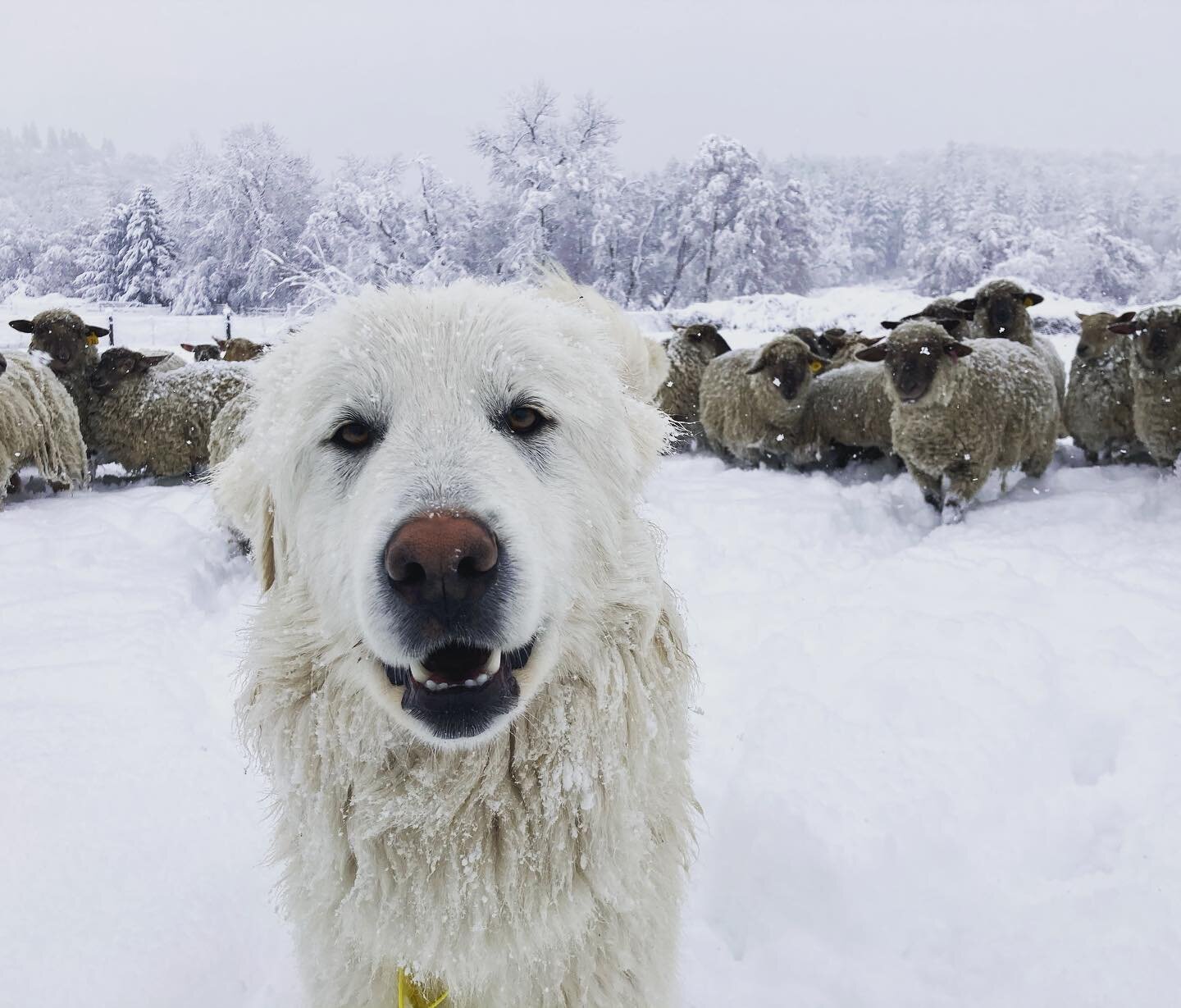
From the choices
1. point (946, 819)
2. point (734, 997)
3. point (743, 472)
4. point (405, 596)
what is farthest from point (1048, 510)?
point (405, 596)

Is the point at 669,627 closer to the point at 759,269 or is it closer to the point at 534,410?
the point at 534,410

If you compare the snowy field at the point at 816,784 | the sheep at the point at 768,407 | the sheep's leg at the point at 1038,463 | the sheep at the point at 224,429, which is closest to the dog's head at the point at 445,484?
the snowy field at the point at 816,784

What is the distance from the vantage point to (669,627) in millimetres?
2121

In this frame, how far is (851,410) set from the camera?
8.99m

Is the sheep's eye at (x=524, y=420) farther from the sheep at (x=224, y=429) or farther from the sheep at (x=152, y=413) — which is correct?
the sheep at (x=152, y=413)

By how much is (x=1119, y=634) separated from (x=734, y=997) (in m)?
3.04

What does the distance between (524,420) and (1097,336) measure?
865cm

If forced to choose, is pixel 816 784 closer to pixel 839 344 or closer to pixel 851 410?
pixel 851 410

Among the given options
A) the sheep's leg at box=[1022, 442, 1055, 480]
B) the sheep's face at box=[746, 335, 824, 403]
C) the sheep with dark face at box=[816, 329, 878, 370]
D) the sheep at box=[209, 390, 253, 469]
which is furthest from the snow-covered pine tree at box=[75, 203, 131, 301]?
the sheep's leg at box=[1022, 442, 1055, 480]

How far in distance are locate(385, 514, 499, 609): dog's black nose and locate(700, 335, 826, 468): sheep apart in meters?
8.45

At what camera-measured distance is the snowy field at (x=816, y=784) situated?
2543 millimetres

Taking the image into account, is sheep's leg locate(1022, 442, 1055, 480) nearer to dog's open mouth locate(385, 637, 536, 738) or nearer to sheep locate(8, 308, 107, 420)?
dog's open mouth locate(385, 637, 536, 738)

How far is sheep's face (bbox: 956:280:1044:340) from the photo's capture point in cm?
923

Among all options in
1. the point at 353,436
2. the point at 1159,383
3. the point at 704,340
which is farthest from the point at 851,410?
the point at 353,436
